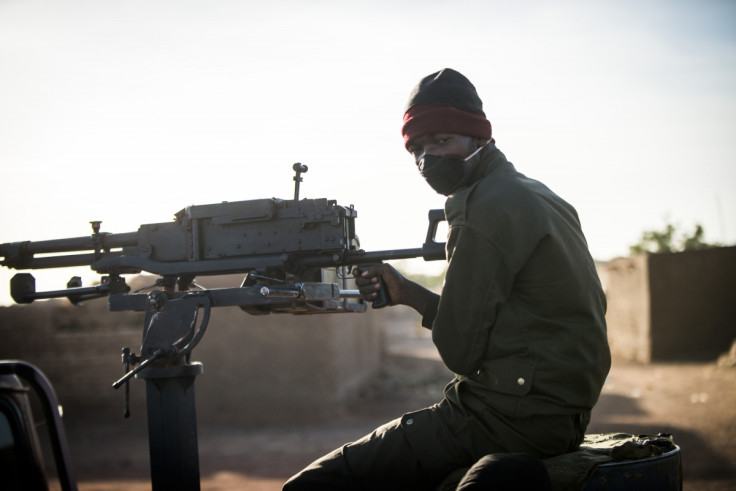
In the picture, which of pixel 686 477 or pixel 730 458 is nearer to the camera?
pixel 686 477

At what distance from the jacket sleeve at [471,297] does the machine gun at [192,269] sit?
0.54 m

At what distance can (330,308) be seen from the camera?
3.37 m

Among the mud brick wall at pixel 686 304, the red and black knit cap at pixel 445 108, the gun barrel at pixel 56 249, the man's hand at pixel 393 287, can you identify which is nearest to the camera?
the red and black knit cap at pixel 445 108

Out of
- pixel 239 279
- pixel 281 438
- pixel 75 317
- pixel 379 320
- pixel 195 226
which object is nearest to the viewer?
pixel 195 226

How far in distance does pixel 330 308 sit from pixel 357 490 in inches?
40.5

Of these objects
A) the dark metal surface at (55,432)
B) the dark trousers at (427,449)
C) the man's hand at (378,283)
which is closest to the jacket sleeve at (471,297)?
the dark trousers at (427,449)

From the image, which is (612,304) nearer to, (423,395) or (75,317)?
(423,395)

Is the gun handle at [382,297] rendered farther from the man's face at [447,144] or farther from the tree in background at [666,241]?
the tree in background at [666,241]

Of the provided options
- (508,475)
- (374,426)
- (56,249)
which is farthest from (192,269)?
(374,426)

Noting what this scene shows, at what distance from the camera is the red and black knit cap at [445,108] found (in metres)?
2.79

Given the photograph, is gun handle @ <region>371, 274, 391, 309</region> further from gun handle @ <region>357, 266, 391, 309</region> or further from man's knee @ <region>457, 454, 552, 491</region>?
man's knee @ <region>457, 454, 552, 491</region>

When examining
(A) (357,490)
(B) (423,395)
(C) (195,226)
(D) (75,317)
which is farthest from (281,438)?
(A) (357,490)

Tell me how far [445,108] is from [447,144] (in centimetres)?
15

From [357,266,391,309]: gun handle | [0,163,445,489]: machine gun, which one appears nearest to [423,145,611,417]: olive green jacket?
[357,266,391,309]: gun handle
